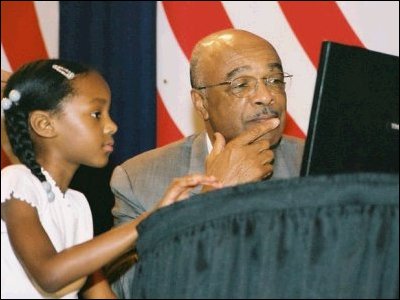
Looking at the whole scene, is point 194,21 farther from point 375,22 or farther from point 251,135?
point 251,135

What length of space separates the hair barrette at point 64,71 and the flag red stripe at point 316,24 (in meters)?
1.08

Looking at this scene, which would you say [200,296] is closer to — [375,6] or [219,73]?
[219,73]

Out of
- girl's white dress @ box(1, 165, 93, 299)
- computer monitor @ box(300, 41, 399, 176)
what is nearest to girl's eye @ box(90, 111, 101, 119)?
girl's white dress @ box(1, 165, 93, 299)

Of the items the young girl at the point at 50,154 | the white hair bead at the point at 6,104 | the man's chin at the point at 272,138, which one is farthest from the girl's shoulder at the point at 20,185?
the man's chin at the point at 272,138

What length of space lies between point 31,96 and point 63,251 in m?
0.40

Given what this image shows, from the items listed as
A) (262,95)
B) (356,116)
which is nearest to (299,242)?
(356,116)

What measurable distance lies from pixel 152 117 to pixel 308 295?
1.80m

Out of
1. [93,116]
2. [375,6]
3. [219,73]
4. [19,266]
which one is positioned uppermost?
[375,6]

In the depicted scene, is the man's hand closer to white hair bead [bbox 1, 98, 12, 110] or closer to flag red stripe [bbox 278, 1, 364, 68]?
white hair bead [bbox 1, 98, 12, 110]

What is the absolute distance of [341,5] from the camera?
7.61 feet

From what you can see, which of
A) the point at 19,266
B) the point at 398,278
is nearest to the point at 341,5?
the point at 19,266

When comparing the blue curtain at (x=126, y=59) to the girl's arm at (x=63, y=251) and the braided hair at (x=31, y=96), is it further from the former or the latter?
the girl's arm at (x=63, y=251)

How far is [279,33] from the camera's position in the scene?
2402 mm

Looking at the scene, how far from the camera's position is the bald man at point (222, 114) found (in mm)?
1724
